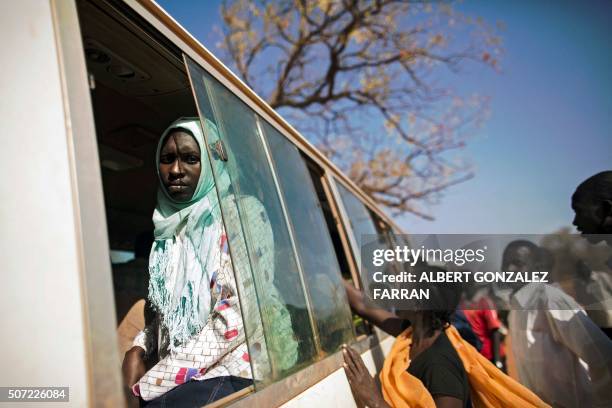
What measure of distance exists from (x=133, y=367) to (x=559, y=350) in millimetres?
2461

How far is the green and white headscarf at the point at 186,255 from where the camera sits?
1.64 meters

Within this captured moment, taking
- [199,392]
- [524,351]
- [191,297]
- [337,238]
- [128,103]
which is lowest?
[524,351]

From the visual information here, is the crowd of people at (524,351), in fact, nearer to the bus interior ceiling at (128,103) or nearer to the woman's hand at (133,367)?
the woman's hand at (133,367)

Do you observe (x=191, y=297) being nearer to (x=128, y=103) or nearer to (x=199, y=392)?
(x=199, y=392)

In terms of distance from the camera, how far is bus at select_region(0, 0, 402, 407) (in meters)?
0.87

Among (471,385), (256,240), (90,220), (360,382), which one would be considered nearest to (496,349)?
(471,385)

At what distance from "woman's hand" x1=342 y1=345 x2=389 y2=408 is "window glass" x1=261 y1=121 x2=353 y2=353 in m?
0.08

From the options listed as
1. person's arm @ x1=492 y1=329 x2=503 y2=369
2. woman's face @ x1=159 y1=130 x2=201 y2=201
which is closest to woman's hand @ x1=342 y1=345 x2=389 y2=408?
woman's face @ x1=159 y1=130 x2=201 y2=201

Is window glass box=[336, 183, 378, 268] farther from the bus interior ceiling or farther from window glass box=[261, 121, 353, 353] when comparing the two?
the bus interior ceiling

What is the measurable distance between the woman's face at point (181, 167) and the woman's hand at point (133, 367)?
617mm

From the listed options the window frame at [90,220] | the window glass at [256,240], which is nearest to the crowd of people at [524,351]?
the window glass at [256,240]

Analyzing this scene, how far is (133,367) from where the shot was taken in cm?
172

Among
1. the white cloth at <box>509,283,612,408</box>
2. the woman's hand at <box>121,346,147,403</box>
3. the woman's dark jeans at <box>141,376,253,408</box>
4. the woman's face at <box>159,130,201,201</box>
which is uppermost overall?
the woman's face at <box>159,130,201,201</box>

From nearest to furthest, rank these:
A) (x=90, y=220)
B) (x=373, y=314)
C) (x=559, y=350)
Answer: (x=90, y=220) < (x=559, y=350) < (x=373, y=314)
